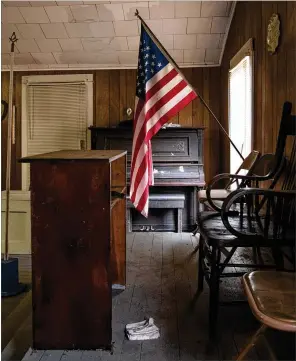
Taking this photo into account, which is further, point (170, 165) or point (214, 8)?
point (170, 165)

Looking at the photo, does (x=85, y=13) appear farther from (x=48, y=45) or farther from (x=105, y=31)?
(x=48, y=45)

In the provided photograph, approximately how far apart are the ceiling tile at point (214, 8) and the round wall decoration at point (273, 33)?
4.85 feet

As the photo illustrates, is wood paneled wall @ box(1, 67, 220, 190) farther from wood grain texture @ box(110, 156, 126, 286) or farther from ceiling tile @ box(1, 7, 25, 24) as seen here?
wood grain texture @ box(110, 156, 126, 286)

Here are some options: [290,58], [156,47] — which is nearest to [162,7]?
[156,47]

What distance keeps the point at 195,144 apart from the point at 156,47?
1856 millimetres

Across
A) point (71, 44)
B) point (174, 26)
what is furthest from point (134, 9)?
point (71, 44)

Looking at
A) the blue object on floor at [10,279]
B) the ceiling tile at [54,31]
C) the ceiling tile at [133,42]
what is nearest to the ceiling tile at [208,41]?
the ceiling tile at [133,42]

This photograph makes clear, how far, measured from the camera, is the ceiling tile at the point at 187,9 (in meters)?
4.37

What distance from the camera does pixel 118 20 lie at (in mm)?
4605

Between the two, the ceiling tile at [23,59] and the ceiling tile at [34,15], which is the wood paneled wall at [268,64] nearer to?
the ceiling tile at [34,15]

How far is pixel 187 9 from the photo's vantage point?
14.5ft

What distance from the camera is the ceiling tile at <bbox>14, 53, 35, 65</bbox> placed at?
5.35 meters

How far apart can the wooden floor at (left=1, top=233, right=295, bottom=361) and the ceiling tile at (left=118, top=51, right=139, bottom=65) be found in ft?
8.87

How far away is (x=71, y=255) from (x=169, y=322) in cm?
70
